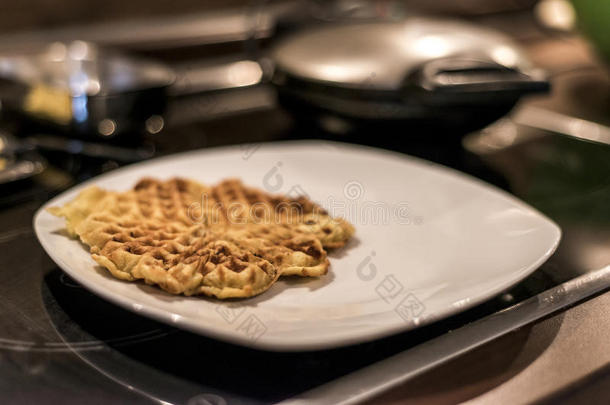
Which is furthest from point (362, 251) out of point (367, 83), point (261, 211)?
point (367, 83)

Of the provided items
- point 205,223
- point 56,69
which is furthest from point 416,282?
point 56,69

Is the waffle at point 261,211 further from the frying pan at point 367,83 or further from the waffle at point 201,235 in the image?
the frying pan at point 367,83

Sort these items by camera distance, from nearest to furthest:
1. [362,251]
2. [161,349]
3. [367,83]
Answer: [161,349]
[362,251]
[367,83]

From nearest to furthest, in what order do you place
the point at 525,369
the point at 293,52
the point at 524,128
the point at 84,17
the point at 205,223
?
1. the point at 525,369
2. the point at 205,223
3. the point at 293,52
4. the point at 524,128
5. the point at 84,17

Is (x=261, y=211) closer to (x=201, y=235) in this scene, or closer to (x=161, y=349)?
(x=201, y=235)

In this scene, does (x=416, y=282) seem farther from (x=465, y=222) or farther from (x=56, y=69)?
(x=56, y=69)

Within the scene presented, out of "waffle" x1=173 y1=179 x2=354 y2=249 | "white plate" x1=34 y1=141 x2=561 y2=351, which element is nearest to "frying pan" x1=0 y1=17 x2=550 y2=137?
"white plate" x1=34 y1=141 x2=561 y2=351
